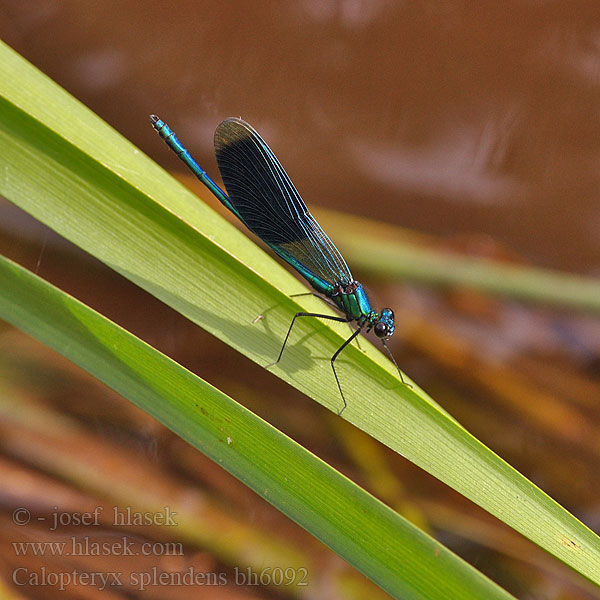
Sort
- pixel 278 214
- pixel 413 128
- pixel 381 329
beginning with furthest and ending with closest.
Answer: pixel 413 128, pixel 381 329, pixel 278 214

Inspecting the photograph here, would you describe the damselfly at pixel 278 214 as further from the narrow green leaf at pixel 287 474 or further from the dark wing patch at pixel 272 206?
the narrow green leaf at pixel 287 474

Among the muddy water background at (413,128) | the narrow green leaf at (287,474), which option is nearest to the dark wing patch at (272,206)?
the muddy water background at (413,128)

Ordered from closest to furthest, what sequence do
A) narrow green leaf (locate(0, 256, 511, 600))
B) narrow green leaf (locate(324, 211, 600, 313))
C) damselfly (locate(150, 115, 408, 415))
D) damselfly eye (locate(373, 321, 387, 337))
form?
narrow green leaf (locate(0, 256, 511, 600)) → damselfly (locate(150, 115, 408, 415)) → damselfly eye (locate(373, 321, 387, 337)) → narrow green leaf (locate(324, 211, 600, 313))

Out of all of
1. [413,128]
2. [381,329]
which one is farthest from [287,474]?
[413,128]

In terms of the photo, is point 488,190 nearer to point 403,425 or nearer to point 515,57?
point 515,57

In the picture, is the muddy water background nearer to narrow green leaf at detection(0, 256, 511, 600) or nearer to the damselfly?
the damselfly

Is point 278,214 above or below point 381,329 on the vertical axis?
above

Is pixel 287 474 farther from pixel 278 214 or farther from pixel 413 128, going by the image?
pixel 413 128

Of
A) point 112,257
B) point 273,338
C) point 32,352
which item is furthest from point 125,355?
point 32,352

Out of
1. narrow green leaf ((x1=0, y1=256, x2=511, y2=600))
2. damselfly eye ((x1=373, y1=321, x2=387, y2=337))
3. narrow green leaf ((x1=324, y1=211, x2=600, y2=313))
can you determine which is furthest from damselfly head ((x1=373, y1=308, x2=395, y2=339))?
narrow green leaf ((x1=0, y1=256, x2=511, y2=600))
